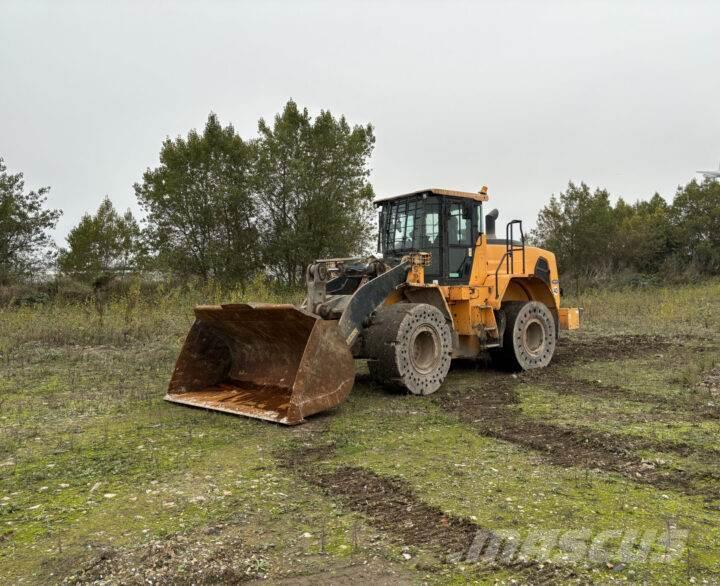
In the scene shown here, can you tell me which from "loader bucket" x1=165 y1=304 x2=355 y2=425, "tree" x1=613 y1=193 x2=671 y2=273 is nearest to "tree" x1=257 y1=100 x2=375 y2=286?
"loader bucket" x1=165 y1=304 x2=355 y2=425

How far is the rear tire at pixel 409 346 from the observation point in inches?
283

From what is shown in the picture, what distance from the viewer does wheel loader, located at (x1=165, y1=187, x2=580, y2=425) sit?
646 cm

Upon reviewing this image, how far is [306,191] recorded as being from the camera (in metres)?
23.8

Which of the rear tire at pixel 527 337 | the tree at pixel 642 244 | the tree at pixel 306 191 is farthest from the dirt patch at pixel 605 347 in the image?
the tree at pixel 642 244

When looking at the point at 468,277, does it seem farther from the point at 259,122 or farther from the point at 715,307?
the point at 259,122

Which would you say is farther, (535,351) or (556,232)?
(556,232)

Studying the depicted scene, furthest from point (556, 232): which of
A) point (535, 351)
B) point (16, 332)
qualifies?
point (16, 332)

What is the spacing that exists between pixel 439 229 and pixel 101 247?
982 inches

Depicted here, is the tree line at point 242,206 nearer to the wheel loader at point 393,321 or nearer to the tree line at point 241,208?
the tree line at point 241,208

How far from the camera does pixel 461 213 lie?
912 centimetres

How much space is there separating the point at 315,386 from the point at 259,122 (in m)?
21.0

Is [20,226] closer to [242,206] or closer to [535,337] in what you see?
[242,206]

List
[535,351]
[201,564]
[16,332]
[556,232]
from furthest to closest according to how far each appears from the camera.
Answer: [556,232]
[16,332]
[535,351]
[201,564]

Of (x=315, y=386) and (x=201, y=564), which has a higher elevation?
(x=315, y=386)
